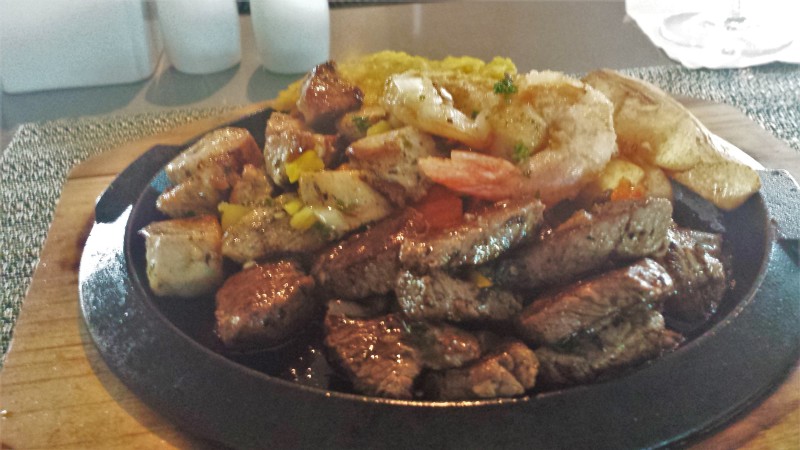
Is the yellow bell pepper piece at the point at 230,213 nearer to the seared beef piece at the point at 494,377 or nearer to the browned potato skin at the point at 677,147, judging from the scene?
the seared beef piece at the point at 494,377

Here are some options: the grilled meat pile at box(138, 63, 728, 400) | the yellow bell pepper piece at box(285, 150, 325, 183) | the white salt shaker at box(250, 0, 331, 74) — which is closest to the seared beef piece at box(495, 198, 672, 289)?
the grilled meat pile at box(138, 63, 728, 400)

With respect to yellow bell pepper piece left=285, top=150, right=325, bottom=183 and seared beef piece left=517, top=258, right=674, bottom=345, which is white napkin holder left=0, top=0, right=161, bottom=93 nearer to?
yellow bell pepper piece left=285, top=150, right=325, bottom=183

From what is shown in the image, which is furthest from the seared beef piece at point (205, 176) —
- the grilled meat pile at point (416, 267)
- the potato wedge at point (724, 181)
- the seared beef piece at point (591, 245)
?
the potato wedge at point (724, 181)

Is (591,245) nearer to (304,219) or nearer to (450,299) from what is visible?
(450,299)

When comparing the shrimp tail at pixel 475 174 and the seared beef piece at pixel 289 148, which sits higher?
the shrimp tail at pixel 475 174

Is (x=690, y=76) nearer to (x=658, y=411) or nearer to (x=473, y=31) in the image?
(x=473, y=31)

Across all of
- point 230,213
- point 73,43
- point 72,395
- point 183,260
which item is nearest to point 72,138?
point 73,43
